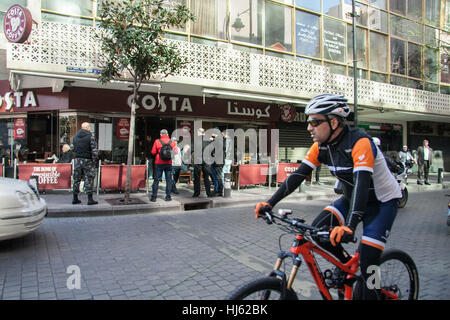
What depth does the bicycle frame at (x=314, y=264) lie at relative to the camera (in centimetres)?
226

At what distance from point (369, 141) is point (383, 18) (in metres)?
19.1

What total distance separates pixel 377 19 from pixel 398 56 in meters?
2.45

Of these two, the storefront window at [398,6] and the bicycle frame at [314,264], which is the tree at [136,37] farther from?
the storefront window at [398,6]

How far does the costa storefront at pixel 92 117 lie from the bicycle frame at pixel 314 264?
11146 mm

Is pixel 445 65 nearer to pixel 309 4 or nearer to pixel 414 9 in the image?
pixel 414 9

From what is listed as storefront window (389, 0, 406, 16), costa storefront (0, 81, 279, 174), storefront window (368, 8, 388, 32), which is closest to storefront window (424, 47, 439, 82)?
storefront window (389, 0, 406, 16)

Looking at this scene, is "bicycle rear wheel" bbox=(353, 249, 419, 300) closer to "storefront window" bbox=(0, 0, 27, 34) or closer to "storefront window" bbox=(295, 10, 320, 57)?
"storefront window" bbox=(0, 0, 27, 34)

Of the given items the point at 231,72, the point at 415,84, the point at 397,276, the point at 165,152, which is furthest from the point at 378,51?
the point at 397,276

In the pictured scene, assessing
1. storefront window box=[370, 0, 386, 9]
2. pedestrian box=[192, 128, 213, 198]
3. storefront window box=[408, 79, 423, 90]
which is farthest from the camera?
storefront window box=[408, 79, 423, 90]

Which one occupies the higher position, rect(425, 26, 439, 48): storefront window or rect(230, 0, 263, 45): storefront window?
rect(425, 26, 439, 48): storefront window

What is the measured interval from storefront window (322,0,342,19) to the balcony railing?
11.2ft

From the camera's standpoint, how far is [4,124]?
44.1 ft

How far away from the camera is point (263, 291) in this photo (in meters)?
2.13

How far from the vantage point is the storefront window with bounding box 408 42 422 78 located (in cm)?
1950
